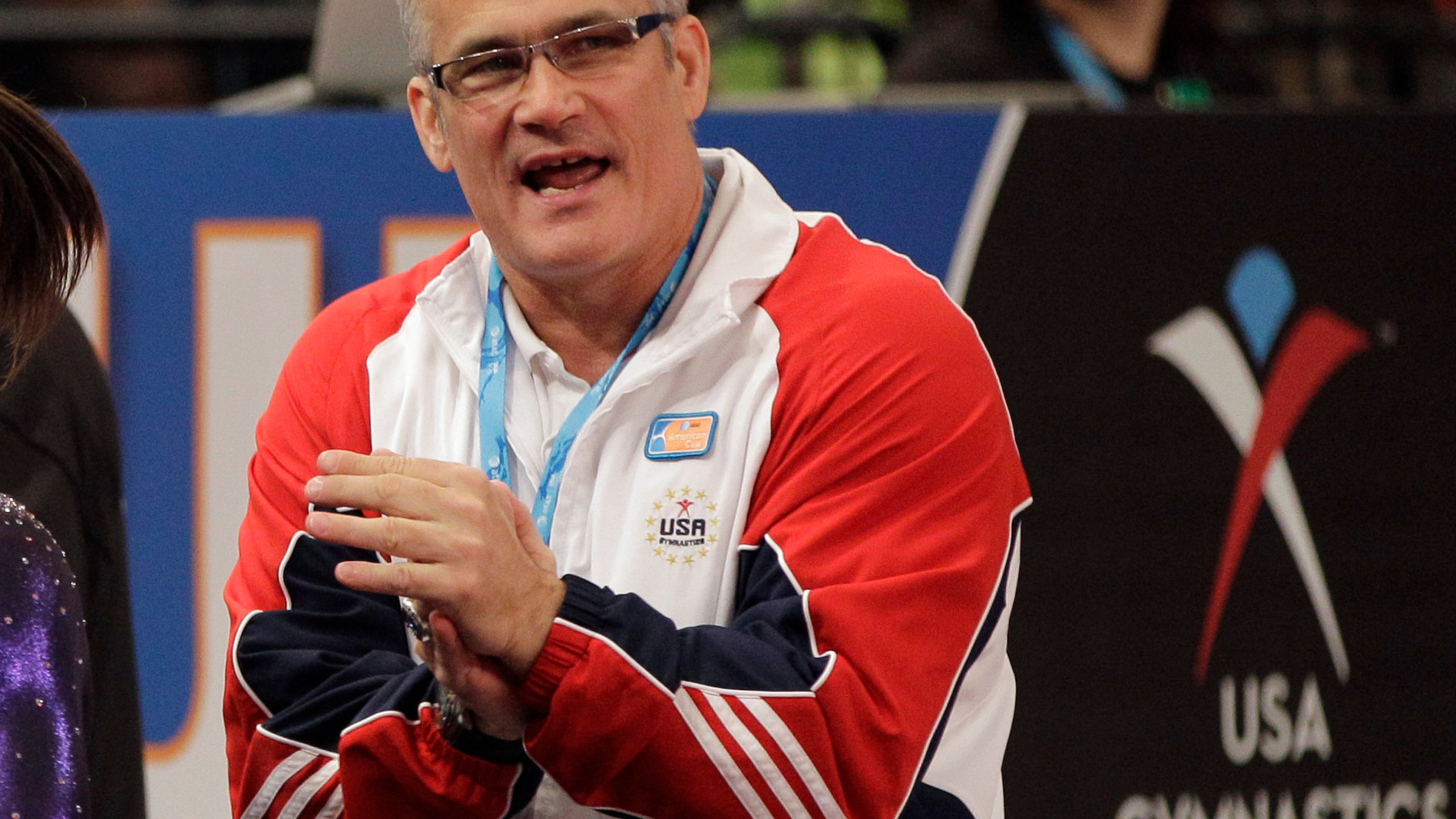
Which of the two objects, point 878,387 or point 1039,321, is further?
point 1039,321

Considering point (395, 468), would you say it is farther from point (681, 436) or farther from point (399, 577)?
point (681, 436)

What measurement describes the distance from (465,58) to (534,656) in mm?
687

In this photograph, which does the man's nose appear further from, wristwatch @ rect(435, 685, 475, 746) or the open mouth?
wristwatch @ rect(435, 685, 475, 746)

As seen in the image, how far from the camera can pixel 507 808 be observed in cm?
169

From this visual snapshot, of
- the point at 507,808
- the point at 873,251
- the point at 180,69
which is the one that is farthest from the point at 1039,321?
the point at 180,69

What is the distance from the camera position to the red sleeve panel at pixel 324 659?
1.69m

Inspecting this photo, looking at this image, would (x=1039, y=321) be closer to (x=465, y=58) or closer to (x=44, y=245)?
(x=465, y=58)

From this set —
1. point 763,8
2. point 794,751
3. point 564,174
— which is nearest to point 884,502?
point 794,751

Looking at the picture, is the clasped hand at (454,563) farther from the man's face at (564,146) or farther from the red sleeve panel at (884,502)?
the man's face at (564,146)

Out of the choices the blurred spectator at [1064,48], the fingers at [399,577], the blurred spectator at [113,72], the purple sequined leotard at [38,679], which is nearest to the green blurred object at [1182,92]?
the blurred spectator at [1064,48]

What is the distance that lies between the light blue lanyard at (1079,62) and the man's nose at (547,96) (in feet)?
6.89

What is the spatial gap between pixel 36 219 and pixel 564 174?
64 centimetres

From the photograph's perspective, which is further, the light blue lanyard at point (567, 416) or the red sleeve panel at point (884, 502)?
the light blue lanyard at point (567, 416)

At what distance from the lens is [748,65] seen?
455 cm
